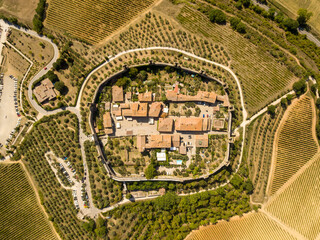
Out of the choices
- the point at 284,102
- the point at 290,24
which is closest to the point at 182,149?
the point at 284,102

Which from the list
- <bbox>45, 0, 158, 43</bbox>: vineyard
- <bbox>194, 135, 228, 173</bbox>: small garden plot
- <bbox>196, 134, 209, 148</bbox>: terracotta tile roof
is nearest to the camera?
<bbox>45, 0, 158, 43</bbox>: vineyard

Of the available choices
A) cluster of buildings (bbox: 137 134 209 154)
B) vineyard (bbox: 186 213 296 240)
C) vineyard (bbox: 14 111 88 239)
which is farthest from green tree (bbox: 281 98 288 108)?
vineyard (bbox: 14 111 88 239)

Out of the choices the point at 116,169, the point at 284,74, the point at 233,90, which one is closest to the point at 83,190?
the point at 116,169

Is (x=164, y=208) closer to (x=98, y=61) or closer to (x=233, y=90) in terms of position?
(x=233, y=90)

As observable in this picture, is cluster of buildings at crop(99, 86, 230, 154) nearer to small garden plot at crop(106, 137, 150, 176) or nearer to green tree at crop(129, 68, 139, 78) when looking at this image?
small garden plot at crop(106, 137, 150, 176)

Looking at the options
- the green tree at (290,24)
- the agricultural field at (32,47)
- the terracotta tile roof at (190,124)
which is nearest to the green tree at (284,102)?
the green tree at (290,24)

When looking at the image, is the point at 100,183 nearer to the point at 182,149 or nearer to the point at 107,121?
the point at 107,121

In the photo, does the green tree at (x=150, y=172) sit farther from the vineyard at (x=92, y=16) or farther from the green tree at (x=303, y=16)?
the green tree at (x=303, y=16)
